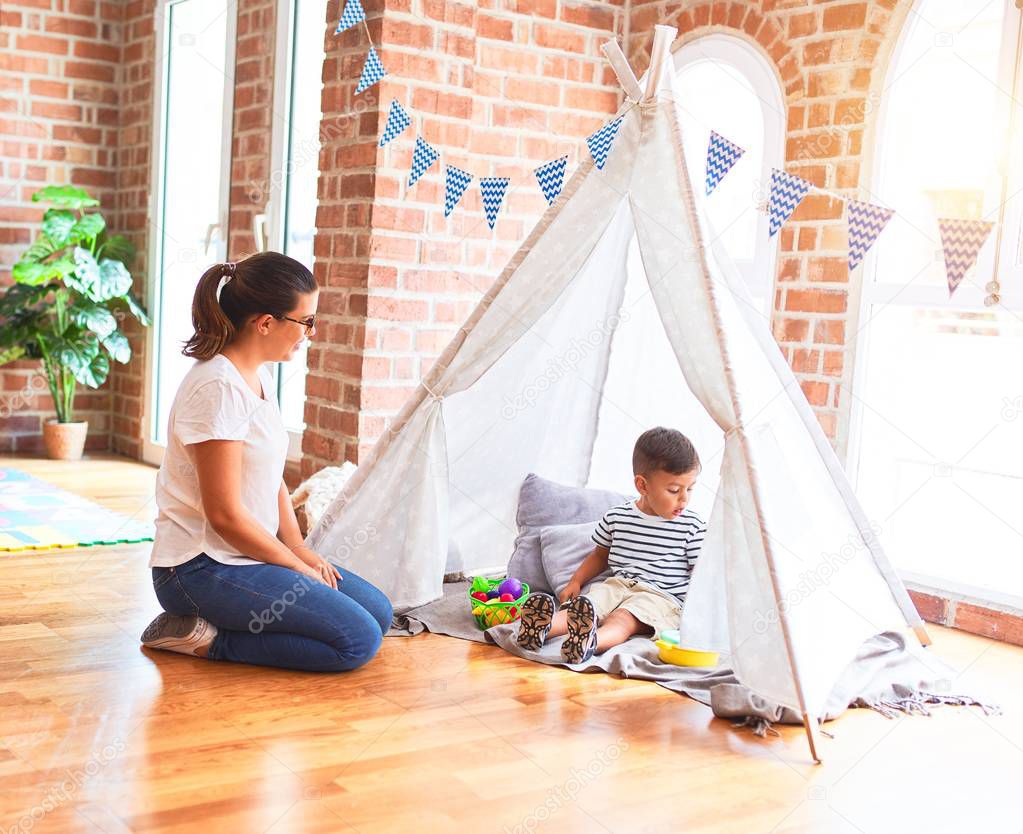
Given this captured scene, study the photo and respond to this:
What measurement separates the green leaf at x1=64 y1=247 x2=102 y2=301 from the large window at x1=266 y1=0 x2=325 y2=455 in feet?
3.38

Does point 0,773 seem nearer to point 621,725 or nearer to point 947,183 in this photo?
point 621,725

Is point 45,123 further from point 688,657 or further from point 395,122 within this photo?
point 688,657

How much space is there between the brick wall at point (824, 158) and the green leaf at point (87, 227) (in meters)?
3.07

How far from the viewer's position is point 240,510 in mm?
2699

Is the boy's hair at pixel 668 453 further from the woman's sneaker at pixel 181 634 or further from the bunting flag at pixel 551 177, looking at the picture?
the woman's sneaker at pixel 181 634

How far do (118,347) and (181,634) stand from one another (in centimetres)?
306

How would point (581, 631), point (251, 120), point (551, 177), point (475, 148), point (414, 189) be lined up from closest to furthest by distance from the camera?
point (581, 631)
point (551, 177)
point (414, 189)
point (475, 148)
point (251, 120)

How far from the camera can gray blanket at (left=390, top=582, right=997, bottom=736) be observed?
8.59ft

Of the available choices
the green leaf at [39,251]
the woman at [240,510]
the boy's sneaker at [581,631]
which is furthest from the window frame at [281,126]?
the boy's sneaker at [581,631]

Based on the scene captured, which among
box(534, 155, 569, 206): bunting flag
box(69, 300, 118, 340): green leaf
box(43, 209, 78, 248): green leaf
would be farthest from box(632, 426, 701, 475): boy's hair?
box(43, 209, 78, 248): green leaf

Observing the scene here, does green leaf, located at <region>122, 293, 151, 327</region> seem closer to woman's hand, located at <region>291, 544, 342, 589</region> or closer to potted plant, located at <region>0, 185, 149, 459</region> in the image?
potted plant, located at <region>0, 185, 149, 459</region>

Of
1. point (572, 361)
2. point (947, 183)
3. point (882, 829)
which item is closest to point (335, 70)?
point (572, 361)

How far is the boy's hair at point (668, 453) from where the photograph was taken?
3115 mm

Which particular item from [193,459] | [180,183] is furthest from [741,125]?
[180,183]
